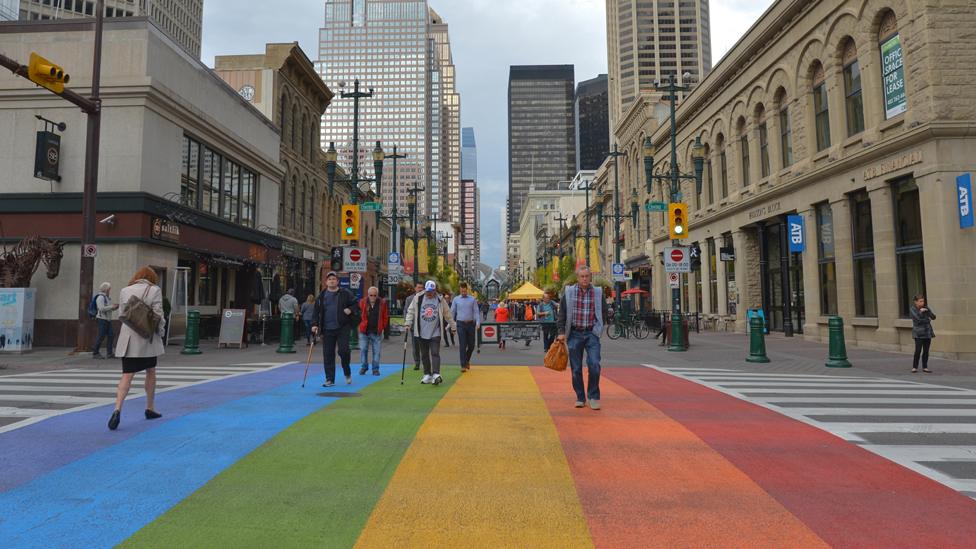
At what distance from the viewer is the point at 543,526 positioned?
362cm

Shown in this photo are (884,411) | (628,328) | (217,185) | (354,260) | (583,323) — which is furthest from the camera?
(628,328)

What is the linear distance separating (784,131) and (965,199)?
422 inches

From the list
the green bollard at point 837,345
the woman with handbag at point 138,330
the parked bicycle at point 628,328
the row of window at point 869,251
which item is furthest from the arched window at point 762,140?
the woman with handbag at point 138,330

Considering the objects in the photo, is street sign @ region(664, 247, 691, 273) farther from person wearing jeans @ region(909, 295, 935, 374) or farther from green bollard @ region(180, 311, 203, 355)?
green bollard @ region(180, 311, 203, 355)

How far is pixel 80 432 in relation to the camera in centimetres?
618

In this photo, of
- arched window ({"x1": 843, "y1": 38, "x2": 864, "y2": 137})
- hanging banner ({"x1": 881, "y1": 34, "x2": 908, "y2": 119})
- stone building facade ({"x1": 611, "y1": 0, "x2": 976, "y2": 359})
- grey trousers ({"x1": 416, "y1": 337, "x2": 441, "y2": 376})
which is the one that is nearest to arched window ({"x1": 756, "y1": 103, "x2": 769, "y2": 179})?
stone building facade ({"x1": 611, "y1": 0, "x2": 976, "y2": 359})

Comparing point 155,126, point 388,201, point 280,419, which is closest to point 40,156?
point 155,126

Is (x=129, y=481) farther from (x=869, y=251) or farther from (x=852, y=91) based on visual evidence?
(x=852, y=91)

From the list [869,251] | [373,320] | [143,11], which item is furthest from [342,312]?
[143,11]

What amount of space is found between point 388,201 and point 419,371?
167744 millimetres

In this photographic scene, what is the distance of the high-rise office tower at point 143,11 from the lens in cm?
7519

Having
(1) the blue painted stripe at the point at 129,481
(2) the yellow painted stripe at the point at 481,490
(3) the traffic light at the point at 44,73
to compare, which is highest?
(3) the traffic light at the point at 44,73

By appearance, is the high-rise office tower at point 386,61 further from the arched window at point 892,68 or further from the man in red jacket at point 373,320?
the man in red jacket at point 373,320

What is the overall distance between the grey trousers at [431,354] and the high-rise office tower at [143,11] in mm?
67917
